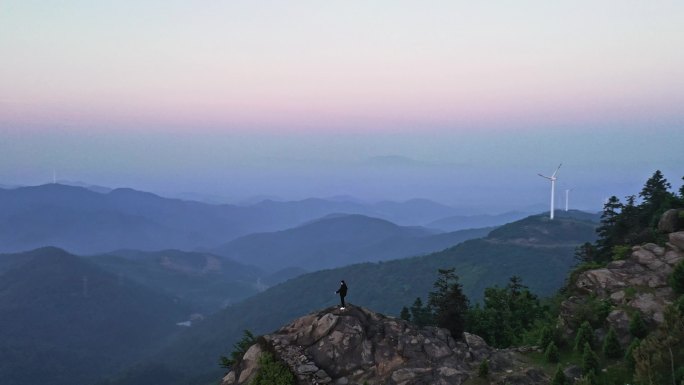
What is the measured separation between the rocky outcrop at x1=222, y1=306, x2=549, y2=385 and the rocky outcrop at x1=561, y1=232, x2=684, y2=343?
895 centimetres

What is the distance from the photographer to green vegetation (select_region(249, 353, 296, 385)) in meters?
36.4

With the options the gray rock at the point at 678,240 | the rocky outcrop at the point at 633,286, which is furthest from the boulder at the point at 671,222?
the rocky outcrop at the point at 633,286

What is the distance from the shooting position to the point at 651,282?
42469 mm

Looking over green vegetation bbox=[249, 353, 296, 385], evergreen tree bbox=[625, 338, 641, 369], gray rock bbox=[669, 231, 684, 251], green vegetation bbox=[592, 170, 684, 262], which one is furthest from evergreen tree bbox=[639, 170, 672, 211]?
green vegetation bbox=[249, 353, 296, 385]

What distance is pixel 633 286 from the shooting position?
4272cm

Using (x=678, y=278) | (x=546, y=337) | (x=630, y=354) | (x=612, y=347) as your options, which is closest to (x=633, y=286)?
(x=678, y=278)

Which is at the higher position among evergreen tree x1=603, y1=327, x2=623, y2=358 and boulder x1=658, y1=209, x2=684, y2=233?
boulder x1=658, y1=209, x2=684, y2=233

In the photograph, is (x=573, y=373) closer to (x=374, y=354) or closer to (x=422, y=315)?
(x=374, y=354)

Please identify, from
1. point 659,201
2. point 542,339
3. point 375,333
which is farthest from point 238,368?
point 659,201

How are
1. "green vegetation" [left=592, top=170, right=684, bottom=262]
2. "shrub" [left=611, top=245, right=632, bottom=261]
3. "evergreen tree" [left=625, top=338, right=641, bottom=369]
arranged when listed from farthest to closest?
"green vegetation" [left=592, top=170, right=684, bottom=262] < "shrub" [left=611, top=245, right=632, bottom=261] < "evergreen tree" [left=625, top=338, right=641, bottom=369]

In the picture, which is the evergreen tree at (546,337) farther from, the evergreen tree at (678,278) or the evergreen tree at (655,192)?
the evergreen tree at (655,192)

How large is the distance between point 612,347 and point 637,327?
3.07 m

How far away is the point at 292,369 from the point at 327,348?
344cm

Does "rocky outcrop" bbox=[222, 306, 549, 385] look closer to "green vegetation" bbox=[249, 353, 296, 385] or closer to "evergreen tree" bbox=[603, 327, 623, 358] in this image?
"green vegetation" bbox=[249, 353, 296, 385]
